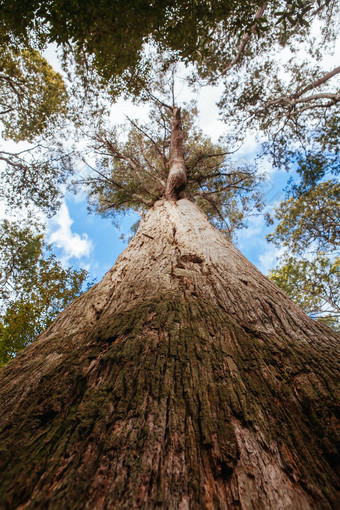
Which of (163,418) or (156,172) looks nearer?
(163,418)

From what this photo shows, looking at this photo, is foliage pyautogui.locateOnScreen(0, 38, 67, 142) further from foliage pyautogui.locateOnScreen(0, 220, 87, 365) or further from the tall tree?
the tall tree

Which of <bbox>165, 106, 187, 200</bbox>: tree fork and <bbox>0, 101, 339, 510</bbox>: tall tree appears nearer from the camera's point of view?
<bbox>0, 101, 339, 510</bbox>: tall tree

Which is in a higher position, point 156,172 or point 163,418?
point 156,172

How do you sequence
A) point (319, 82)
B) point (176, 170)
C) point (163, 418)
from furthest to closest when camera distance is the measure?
point (319, 82), point (176, 170), point (163, 418)

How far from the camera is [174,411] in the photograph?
1.00 m

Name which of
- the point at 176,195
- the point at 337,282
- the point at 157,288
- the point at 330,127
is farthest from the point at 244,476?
the point at 337,282

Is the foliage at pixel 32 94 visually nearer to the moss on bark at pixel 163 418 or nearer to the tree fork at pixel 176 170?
the tree fork at pixel 176 170

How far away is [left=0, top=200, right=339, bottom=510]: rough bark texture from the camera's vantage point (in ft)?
2.50

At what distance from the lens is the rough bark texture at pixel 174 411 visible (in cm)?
76

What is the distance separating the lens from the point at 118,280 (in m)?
2.48

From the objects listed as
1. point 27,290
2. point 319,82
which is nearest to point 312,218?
point 319,82

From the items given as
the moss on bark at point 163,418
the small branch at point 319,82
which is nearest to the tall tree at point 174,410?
the moss on bark at point 163,418

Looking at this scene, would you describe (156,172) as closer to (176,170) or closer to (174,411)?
(176,170)

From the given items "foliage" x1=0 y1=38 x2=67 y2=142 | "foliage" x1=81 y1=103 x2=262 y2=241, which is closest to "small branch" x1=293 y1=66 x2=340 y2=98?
"foliage" x1=81 y1=103 x2=262 y2=241
